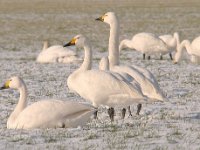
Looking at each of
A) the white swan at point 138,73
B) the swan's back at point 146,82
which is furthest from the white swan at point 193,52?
the swan's back at point 146,82

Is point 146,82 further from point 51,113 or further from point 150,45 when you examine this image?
point 150,45

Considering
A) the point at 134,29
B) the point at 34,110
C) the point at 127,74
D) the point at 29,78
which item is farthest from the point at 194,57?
the point at 134,29

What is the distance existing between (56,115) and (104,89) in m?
1.08

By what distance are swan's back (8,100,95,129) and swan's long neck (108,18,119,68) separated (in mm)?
2907

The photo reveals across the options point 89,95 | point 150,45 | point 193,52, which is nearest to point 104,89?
point 89,95

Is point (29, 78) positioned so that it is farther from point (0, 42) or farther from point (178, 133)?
point (0, 42)

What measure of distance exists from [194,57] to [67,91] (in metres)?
8.02

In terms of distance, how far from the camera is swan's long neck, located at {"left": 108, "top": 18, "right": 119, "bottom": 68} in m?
11.1

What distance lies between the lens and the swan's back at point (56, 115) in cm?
797

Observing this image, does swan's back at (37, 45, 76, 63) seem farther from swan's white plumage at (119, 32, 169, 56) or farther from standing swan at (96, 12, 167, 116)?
standing swan at (96, 12, 167, 116)

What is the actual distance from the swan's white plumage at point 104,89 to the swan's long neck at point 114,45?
1.77 metres

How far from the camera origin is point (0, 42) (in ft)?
93.1

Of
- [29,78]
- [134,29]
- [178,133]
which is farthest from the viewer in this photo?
[134,29]

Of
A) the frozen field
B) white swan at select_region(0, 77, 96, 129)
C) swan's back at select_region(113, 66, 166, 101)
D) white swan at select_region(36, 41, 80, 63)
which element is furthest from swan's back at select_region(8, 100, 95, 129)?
white swan at select_region(36, 41, 80, 63)
